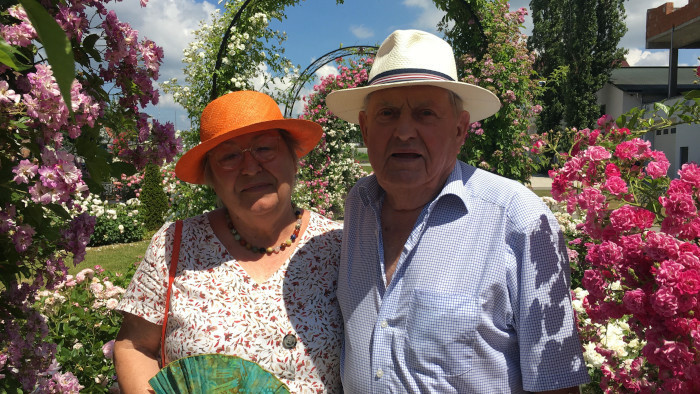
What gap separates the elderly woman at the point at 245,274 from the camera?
78.5 inches

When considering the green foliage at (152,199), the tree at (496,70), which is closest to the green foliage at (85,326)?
the tree at (496,70)

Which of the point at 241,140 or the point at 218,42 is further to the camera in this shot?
the point at 218,42

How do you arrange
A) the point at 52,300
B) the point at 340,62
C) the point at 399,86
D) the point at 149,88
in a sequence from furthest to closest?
the point at 340,62 < the point at 52,300 < the point at 149,88 < the point at 399,86

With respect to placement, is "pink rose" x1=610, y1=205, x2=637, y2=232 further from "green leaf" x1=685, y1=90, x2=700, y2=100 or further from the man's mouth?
the man's mouth

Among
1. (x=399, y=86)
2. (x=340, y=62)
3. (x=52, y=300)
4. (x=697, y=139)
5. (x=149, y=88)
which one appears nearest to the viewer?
(x=399, y=86)

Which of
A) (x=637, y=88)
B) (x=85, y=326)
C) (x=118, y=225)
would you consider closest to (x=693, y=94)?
(x=85, y=326)

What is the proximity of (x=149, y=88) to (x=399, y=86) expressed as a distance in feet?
3.79

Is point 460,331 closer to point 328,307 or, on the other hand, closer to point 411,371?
point 411,371

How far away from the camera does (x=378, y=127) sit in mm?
1912

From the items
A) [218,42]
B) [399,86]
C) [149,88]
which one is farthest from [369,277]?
[218,42]

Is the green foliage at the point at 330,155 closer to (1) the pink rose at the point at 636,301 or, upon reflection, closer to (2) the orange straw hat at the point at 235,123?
(2) the orange straw hat at the point at 235,123

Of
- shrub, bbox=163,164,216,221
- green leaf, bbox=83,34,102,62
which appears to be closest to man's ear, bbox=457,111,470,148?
green leaf, bbox=83,34,102,62

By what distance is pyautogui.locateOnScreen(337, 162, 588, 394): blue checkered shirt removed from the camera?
1587 mm

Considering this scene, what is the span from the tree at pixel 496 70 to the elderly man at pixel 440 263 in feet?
17.0
